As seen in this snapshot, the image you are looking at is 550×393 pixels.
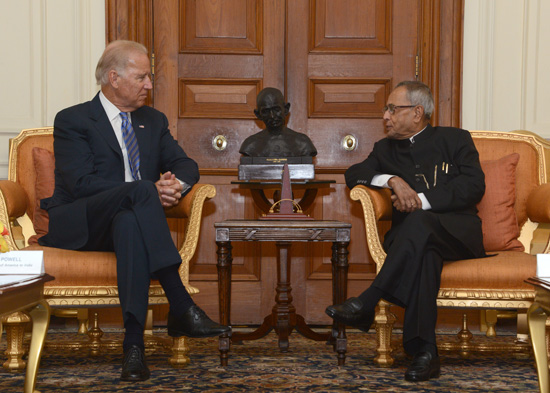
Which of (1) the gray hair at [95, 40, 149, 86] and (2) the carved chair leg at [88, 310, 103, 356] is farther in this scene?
(2) the carved chair leg at [88, 310, 103, 356]

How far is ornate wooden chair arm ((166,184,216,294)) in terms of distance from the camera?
2.87 meters

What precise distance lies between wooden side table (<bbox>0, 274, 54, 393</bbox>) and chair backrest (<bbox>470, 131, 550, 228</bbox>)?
219cm

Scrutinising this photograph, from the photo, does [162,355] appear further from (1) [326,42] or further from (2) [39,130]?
(1) [326,42]

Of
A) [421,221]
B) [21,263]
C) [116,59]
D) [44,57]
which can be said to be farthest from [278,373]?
[44,57]

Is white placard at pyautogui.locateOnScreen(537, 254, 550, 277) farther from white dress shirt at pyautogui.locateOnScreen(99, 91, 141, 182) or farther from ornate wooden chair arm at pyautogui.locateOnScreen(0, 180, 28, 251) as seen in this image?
ornate wooden chair arm at pyautogui.locateOnScreen(0, 180, 28, 251)

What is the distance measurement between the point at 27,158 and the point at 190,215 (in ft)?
3.13

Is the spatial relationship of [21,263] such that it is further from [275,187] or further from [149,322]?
[275,187]

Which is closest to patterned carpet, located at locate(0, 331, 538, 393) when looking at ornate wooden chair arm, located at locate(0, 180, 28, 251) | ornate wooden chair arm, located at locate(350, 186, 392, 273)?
ornate wooden chair arm, located at locate(350, 186, 392, 273)

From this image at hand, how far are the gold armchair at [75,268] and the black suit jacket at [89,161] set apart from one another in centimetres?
11

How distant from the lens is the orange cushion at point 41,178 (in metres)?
3.15

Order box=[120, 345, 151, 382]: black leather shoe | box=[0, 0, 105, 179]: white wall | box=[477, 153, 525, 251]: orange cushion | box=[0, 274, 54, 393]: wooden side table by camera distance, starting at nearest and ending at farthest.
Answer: box=[0, 274, 54, 393]: wooden side table
box=[120, 345, 151, 382]: black leather shoe
box=[477, 153, 525, 251]: orange cushion
box=[0, 0, 105, 179]: white wall

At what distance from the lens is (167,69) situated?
12.9ft

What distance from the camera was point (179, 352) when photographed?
2.88 metres

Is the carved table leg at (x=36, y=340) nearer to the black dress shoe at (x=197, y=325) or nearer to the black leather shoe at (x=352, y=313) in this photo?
the black dress shoe at (x=197, y=325)
